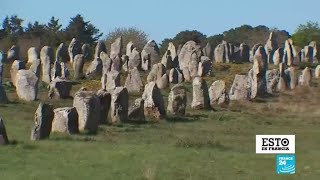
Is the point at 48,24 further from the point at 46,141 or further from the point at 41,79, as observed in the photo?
the point at 46,141

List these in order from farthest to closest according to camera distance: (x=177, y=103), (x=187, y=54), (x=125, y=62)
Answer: (x=187, y=54)
(x=125, y=62)
(x=177, y=103)

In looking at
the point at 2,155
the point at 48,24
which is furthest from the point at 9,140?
the point at 48,24

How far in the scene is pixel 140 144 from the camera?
2161 centimetres

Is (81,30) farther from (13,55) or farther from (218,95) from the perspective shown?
(218,95)

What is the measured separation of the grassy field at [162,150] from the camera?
16375 millimetres

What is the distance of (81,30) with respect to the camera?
93.4 meters

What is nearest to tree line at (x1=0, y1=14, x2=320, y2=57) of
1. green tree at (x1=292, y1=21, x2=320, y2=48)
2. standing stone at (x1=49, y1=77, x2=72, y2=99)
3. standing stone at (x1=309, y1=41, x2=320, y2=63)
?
green tree at (x1=292, y1=21, x2=320, y2=48)

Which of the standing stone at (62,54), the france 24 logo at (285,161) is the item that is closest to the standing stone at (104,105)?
the france 24 logo at (285,161)

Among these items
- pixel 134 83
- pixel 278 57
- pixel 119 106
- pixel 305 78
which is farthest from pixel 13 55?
pixel 119 106

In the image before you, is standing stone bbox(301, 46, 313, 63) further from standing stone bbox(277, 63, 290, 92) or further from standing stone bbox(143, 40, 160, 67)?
standing stone bbox(277, 63, 290, 92)

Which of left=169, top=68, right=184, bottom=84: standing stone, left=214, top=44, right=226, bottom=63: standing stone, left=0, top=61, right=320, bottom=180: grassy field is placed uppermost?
left=214, top=44, right=226, bottom=63: standing stone

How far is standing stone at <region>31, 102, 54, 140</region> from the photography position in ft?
72.6

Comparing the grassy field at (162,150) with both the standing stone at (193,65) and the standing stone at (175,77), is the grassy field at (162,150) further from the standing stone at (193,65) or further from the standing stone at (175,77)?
the standing stone at (193,65)

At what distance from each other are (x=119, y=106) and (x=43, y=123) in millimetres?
7351
